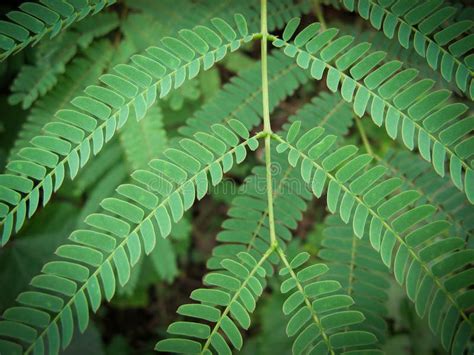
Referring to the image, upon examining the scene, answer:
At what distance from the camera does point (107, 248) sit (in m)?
1.10

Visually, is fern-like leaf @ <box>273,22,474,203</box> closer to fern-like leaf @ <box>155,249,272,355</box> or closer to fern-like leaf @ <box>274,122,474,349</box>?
fern-like leaf @ <box>274,122,474,349</box>

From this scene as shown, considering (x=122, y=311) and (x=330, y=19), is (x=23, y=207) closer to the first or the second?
(x=330, y=19)

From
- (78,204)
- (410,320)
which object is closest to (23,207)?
(78,204)

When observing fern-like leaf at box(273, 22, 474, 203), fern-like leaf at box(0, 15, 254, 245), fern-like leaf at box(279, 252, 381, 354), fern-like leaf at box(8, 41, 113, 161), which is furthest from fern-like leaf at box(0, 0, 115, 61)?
fern-like leaf at box(279, 252, 381, 354)

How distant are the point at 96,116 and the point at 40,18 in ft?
1.62

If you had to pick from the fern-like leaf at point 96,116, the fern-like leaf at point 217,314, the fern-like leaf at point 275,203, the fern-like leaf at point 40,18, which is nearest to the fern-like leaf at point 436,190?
the fern-like leaf at point 275,203

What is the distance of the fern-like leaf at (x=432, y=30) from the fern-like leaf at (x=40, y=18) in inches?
38.9

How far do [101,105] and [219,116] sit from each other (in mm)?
623

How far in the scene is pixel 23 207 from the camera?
1.16 metres

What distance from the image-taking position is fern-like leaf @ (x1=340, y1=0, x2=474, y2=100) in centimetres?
131

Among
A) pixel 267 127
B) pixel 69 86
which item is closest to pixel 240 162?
pixel 267 127

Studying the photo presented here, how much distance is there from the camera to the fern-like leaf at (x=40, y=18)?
140cm

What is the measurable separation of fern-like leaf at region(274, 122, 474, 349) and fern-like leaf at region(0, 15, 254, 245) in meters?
0.44

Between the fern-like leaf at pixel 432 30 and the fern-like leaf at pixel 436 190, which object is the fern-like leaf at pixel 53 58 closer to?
the fern-like leaf at pixel 432 30
